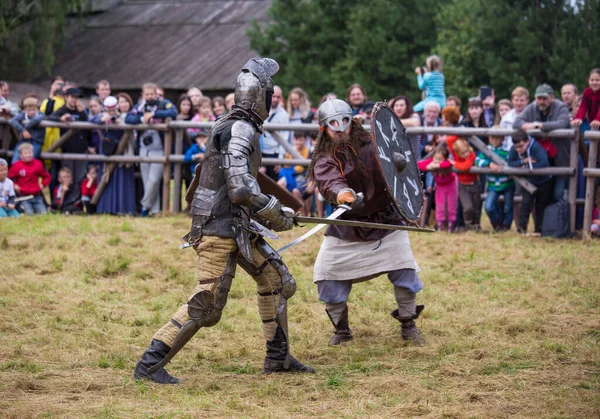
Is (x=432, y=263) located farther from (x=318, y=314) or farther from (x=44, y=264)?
(x=44, y=264)

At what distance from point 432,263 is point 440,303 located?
1197 mm

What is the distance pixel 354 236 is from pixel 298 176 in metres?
4.37

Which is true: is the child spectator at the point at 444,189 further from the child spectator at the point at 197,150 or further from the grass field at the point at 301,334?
the child spectator at the point at 197,150

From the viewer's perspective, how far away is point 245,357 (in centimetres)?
643

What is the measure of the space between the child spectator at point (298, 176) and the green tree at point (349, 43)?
915cm

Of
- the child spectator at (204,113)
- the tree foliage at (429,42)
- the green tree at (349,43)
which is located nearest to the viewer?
the child spectator at (204,113)

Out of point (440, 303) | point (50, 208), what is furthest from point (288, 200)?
point (50, 208)

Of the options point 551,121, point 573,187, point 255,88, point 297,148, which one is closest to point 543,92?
point 551,121

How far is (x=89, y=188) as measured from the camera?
11.5 meters

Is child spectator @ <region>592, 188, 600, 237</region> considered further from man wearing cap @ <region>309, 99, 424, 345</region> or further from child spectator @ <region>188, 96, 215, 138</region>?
child spectator @ <region>188, 96, 215, 138</region>

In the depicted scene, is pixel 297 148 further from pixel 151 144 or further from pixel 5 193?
pixel 5 193

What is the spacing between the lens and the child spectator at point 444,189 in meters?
10.1

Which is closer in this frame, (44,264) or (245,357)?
(245,357)

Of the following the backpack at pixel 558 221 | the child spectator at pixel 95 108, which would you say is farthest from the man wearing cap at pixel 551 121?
the child spectator at pixel 95 108
